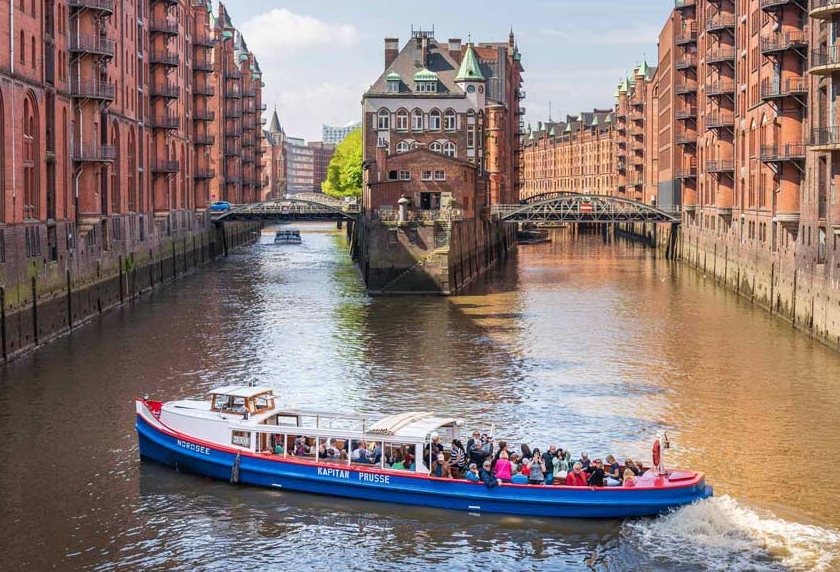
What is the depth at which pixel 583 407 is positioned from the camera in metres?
46.0

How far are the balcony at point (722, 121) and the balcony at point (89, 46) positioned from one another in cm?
4978

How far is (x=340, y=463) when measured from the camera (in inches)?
1367

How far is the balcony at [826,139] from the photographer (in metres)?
56.8

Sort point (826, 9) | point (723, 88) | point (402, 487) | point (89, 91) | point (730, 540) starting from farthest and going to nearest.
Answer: point (723, 88)
point (89, 91)
point (826, 9)
point (402, 487)
point (730, 540)

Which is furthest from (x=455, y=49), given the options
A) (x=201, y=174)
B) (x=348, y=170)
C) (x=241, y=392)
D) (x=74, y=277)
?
(x=241, y=392)

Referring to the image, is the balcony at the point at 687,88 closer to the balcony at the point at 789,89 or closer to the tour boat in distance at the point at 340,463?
the balcony at the point at 789,89

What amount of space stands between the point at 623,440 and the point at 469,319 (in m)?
31.8

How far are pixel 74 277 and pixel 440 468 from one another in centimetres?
3935

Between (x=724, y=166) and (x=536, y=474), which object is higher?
(x=724, y=166)

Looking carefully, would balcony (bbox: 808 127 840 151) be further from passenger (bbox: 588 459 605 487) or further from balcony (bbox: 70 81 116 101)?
balcony (bbox: 70 81 116 101)

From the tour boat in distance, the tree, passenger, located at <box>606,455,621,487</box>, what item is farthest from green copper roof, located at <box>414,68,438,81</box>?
passenger, located at <box>606,455,621,487</box>

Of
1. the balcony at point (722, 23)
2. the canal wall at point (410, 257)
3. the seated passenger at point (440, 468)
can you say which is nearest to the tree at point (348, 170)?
the balcony at point (722, 23)

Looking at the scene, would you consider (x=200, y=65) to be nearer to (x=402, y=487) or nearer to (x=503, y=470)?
(x=402, y=487)

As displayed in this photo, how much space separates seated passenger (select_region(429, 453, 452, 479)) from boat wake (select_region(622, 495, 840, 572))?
5179mm
